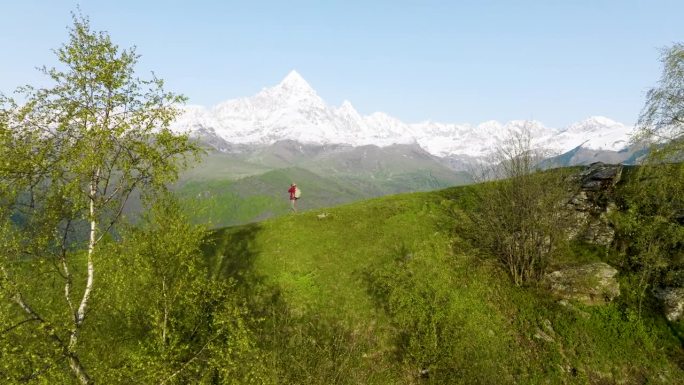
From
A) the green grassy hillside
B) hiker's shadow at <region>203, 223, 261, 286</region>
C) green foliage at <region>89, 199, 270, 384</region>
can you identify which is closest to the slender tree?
the green grassy hillside

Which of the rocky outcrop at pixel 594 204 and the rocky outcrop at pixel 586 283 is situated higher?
the rocky outcrop at pixel 594 204

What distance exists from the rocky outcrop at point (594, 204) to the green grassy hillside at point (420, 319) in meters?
1.72

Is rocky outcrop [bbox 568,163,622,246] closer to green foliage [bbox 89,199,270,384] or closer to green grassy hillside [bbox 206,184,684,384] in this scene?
green grassy hillside [bbox 206,184,684,384]

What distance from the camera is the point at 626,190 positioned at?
37.5 m

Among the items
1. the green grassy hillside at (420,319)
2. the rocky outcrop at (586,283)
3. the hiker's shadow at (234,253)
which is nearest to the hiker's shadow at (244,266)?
the hiker's shadow at (234,253)

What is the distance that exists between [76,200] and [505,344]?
88.0 ft

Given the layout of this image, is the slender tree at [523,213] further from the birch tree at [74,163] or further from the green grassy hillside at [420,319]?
the birch tree at [74,163]

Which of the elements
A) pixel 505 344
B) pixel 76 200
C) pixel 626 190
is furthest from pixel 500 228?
pixel 76 200

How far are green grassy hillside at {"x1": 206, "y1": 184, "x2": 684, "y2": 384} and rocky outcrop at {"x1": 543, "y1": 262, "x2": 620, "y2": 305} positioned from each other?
0.92 metres

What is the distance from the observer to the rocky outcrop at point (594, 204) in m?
35.8

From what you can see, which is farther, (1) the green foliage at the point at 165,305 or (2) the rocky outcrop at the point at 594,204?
(2) the rocky outcrop at the point at 594,204

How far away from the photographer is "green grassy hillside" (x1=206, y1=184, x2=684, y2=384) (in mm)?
25953

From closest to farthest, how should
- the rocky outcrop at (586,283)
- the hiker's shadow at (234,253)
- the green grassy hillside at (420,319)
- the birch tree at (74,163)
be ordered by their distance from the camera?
1. the birch tree at (74,163)
2. the green grassy hillside at (420,319)
3. the rocky outcrop at (586,283)
4. the hiker's shadow at (234,253)

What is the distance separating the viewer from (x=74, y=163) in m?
18.9
